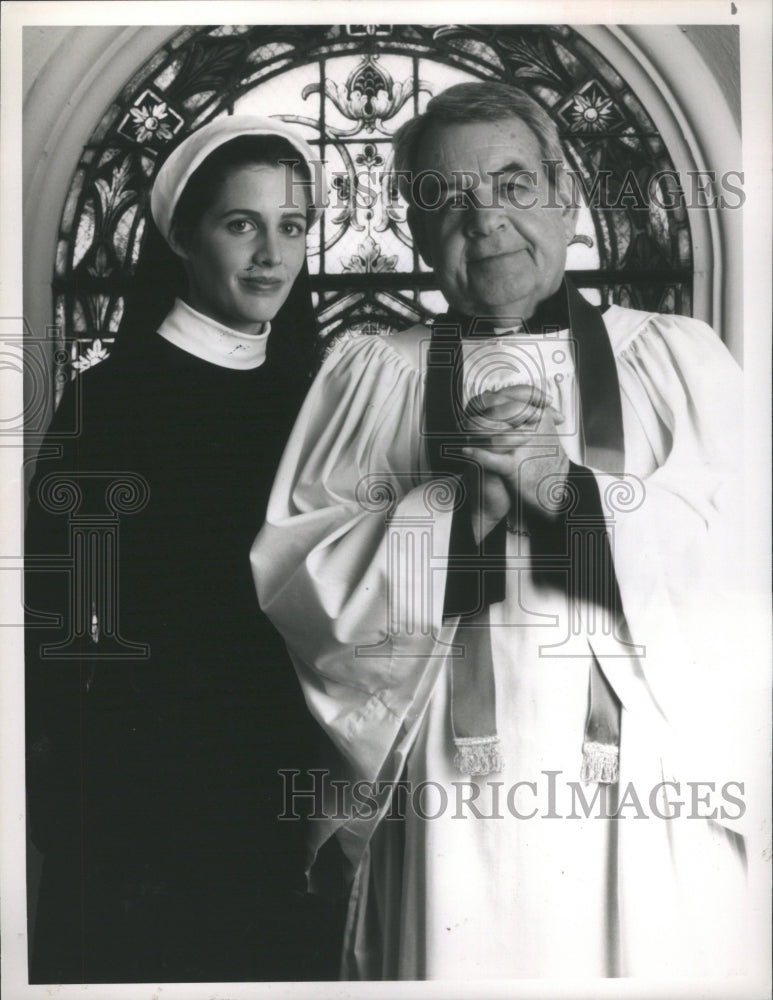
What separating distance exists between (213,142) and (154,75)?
208mm

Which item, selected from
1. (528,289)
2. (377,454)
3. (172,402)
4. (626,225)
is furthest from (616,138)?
(172,402)

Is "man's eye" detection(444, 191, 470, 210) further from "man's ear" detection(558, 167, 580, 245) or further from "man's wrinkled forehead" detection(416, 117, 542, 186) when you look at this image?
"man's ear" detection(558, 167, 580, 245)

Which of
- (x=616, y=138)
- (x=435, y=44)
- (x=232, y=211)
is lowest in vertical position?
(x=232, y=211)

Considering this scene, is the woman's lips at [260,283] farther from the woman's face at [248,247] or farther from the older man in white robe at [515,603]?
the older man in white robe at [515,603]

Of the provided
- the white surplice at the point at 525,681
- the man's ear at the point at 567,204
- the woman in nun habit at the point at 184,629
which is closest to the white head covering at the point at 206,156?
the woman in nun habit at the point at 184,629

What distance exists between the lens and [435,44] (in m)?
2.73

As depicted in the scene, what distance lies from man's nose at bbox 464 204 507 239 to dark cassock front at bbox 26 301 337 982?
509mm

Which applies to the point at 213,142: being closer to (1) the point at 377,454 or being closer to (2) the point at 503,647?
(1) the point at 377,454

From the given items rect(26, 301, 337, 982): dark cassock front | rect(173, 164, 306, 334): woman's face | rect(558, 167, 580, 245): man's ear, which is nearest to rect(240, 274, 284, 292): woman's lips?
rect(173, 164, 306, 334): woman's face

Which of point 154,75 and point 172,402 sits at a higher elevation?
point 154,75

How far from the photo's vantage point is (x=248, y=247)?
2.70 metres

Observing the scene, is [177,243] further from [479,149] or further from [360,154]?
[479,149]

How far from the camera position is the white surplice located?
8.64 feet

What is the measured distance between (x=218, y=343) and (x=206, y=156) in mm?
408
